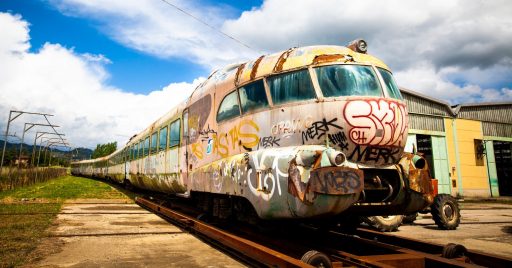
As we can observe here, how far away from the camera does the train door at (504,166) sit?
28.4 meters

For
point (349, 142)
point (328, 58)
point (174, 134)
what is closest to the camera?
point (349, 142)

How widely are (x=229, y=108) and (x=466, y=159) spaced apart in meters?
22.8

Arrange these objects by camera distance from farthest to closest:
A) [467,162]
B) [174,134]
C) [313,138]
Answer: [467,162]
[174,134]
[313,138]

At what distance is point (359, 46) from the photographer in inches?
223

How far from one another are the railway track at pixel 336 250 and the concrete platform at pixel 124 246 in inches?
12.0

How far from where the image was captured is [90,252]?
5.26 meters

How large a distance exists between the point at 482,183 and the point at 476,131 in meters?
3.66

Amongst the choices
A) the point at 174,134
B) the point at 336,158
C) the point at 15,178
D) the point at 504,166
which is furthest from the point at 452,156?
the point at 15,178

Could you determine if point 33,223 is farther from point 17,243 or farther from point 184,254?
point 184,254

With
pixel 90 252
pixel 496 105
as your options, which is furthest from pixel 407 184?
pixel 496 105

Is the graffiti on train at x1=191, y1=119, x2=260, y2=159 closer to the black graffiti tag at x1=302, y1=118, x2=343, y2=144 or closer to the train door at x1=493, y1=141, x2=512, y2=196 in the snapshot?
the black graffiti tag at x1=302, y1=118, x2=343, y2=144

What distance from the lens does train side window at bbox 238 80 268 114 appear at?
17.7 ft

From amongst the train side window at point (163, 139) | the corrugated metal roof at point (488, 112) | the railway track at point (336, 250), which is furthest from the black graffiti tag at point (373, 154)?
the corrugated metal roof at point (488, 112)

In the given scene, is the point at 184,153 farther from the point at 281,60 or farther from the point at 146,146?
the point at 146,146
